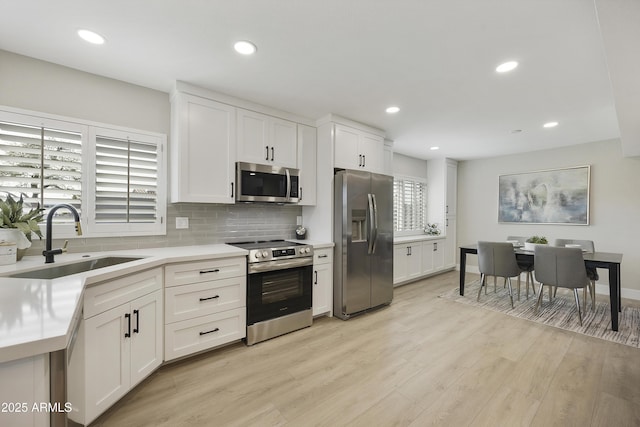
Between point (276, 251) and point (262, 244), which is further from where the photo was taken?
point (262, 244)

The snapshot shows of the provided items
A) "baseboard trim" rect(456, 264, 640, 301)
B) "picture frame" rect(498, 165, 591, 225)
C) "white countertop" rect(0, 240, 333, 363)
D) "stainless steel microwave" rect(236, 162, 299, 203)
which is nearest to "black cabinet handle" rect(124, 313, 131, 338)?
"white countertop" rect(0, 240, 333, 363)

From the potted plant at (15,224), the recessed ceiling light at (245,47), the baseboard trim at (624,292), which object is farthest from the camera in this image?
the baseboard trim at (624,292)

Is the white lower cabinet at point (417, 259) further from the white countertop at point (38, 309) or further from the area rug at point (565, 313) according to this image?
the white countertop at point (38, 309)

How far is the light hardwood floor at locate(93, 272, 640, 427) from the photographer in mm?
1701

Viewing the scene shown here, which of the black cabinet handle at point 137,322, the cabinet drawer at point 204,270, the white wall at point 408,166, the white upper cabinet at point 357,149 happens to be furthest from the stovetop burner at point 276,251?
the white wall at point 408,166

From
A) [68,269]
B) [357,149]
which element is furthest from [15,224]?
[357,149]

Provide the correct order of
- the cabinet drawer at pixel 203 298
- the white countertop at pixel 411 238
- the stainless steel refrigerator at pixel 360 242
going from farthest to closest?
the white countertop at pixel 411 238, the stainless steel refrigerator at pixel 360 242, the cabinet drawer at pixel 203 298

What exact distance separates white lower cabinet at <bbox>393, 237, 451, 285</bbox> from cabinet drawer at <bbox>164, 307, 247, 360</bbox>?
283 cm

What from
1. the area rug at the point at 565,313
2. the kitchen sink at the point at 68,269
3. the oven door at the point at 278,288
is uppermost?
the kitchen sink at the point at 68,269

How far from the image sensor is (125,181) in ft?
8.25

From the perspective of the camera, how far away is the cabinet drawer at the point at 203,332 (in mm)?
2199

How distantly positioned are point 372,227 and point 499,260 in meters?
1.94

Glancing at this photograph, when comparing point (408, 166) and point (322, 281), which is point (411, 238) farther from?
point (322, 281)

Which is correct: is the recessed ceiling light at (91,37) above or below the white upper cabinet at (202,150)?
above
